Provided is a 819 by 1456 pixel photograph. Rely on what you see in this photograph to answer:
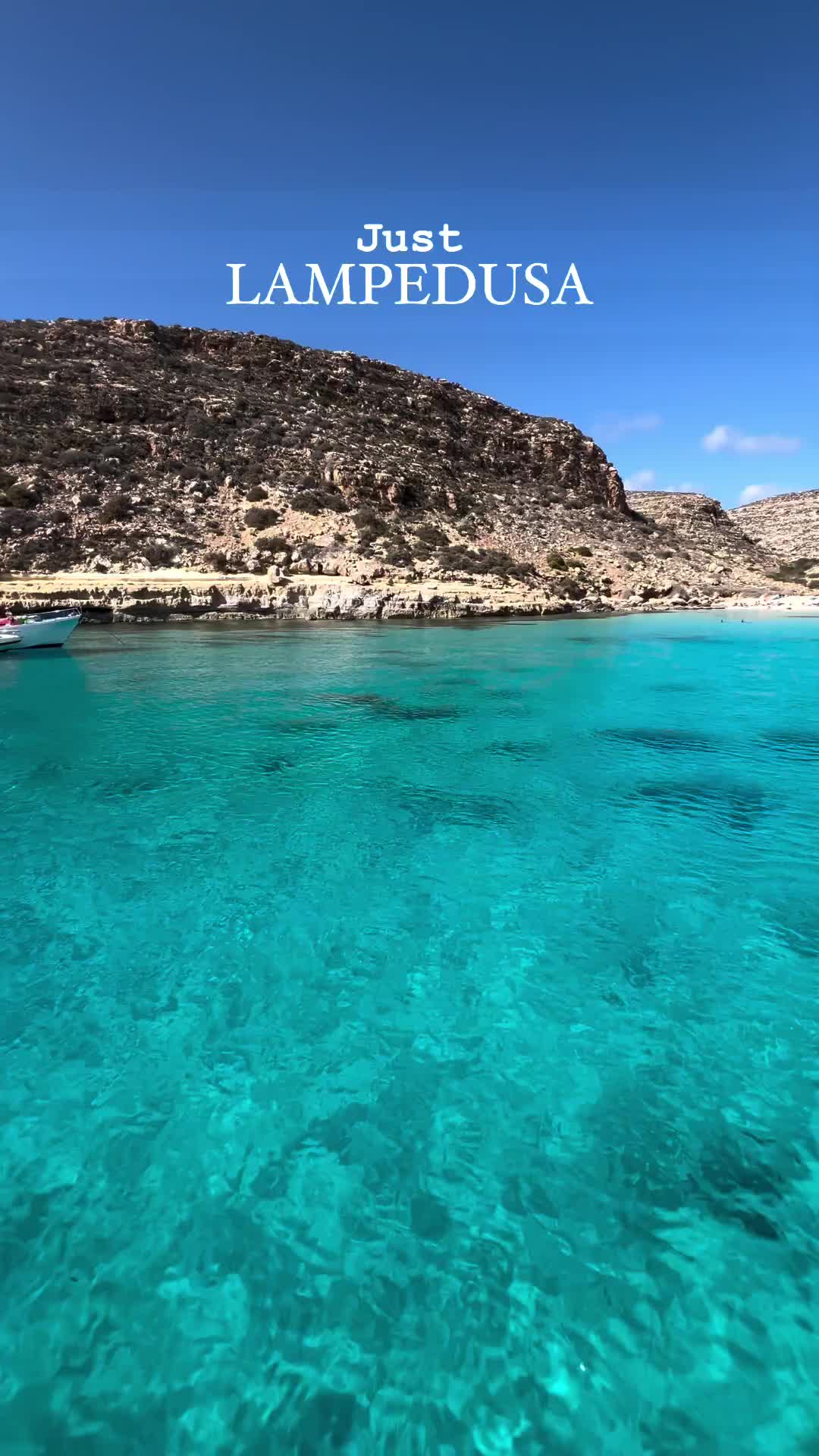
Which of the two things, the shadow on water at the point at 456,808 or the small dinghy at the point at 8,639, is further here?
the small dinghy at the point at 8,639

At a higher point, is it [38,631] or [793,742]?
[38,631]

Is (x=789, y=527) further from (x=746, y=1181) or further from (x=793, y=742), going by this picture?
(x=746, y=1181)

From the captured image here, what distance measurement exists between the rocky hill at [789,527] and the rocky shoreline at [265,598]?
33967mm

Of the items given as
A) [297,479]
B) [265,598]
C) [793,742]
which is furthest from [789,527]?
[793,742]

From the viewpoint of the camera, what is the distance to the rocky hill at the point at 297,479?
3831 cm

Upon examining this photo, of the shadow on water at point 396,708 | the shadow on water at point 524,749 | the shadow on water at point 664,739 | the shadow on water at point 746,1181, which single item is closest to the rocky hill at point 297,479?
the shadow on water at point 396,708

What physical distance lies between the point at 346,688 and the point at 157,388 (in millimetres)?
43485

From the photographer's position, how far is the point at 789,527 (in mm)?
86062

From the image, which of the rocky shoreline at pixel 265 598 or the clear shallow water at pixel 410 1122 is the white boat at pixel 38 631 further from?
the clear shallow water at pixel 410 1122

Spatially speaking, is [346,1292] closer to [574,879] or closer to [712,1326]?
[712,1326]

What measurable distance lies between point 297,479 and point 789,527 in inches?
2693

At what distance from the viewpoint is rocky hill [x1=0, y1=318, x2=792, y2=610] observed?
126ft

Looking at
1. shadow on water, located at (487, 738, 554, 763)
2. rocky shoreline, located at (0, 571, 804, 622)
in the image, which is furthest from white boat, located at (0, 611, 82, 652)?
shadow on water, located at (487, 738, 554, 763)

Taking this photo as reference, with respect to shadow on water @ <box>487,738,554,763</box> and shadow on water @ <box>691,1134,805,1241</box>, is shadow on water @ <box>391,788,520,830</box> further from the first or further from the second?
shadow on water @ <box>691,1134,805,1241</box>
